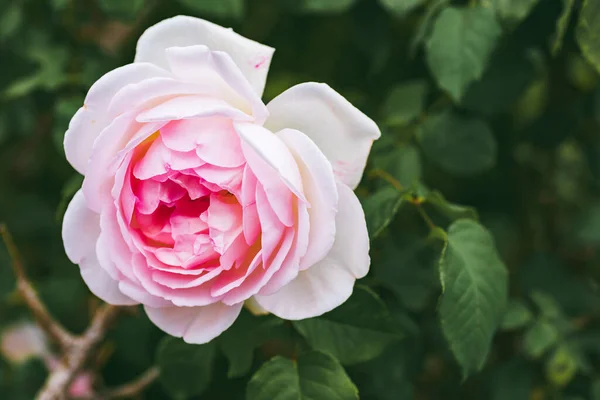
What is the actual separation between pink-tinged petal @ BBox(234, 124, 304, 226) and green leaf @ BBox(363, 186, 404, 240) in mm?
145

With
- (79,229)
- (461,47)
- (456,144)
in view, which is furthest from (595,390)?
(79,229)

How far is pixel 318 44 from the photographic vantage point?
3.98 feet

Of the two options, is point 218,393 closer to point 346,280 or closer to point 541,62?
point 346,280

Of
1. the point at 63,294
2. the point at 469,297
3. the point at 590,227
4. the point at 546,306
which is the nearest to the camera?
the point at 469,297

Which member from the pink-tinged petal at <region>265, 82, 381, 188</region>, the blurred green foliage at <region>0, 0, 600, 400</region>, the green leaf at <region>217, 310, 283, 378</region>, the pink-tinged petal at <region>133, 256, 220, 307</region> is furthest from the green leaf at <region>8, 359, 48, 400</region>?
the pink-tinged petal at <region>265, 82, 381, 188</region>

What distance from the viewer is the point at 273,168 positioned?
1.81 ft

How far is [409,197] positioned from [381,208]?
32 mm

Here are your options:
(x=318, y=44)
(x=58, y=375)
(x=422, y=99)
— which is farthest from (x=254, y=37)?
(x=58, y=375)

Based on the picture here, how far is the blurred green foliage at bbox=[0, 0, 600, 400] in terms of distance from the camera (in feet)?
2.40

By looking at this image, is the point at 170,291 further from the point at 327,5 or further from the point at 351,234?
the point at 327,5

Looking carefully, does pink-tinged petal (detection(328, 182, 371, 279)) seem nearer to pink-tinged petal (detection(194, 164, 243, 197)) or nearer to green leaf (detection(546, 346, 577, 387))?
pink-tinged petal (detection(194, 164, 243, 197))

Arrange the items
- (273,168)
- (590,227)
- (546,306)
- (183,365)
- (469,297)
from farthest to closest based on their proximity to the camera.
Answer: (590,227) → (546,306) → (183,365) → (469,297) → (273,168)

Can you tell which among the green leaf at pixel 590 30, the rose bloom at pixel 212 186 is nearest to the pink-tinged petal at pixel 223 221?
the rose bloom at pixel 212 186

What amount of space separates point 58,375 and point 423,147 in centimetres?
56
